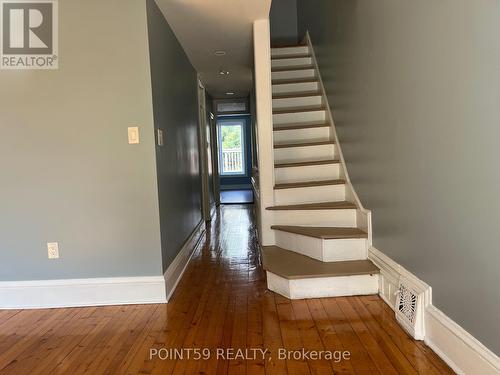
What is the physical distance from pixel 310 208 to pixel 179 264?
1.18 metres

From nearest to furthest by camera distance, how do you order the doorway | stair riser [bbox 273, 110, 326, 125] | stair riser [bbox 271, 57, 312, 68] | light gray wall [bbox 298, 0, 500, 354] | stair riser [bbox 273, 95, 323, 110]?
light gray wall [bbox 298, 0, 500, 354] → stair riser [bbox 273, 110, 326, 125] → stair riser [bbox 273, 95, 323, 110] → stair riser [bbox 271, 57, 312, 68] → the doorway

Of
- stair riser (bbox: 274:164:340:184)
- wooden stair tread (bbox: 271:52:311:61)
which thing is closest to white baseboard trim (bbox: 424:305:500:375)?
stair riser (bbox: 274:164:340:184)

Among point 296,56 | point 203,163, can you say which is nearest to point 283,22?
point 296,56

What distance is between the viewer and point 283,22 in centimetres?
639

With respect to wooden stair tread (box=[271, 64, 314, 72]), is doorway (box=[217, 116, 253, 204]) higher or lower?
lower

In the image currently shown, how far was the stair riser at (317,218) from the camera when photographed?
3.01 metres

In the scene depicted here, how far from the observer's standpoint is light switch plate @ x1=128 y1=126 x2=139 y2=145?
2467 millimetres

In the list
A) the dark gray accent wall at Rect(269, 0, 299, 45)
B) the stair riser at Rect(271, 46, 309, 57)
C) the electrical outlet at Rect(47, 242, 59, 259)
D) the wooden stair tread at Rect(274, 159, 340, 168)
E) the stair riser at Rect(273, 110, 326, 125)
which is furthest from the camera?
the dark gray accent wall at Rect(269, 0, 299, 45)

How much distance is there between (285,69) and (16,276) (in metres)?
3.70

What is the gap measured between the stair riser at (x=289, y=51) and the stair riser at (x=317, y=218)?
272 centimetres

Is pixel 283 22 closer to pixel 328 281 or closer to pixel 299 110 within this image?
pixel 299 110

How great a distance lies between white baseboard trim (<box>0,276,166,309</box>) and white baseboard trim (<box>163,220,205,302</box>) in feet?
0.39

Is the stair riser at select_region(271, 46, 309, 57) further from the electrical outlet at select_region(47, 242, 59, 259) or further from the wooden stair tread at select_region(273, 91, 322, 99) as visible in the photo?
the electrical outlet at select_region(47, 242, 59, 259)

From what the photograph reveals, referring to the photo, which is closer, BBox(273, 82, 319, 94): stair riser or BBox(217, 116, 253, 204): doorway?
BBox(273, 82, 319, 94): stair riser
